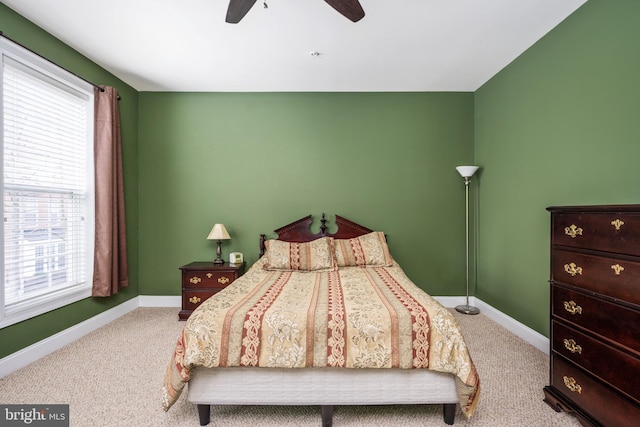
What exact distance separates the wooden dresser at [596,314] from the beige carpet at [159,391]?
0.91ft

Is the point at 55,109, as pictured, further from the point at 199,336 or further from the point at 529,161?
the point at 529,161

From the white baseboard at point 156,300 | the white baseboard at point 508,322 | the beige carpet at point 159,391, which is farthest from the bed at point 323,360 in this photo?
the white baseboard at point 156,300

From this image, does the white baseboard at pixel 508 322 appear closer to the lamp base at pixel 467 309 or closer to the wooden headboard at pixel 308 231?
the lamp base at pixel 467 309

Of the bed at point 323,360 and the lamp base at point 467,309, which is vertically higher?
the bed at point 323,360

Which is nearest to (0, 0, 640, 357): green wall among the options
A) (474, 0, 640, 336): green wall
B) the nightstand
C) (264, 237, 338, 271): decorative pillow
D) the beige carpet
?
(474, 0, 640, 336): green wall

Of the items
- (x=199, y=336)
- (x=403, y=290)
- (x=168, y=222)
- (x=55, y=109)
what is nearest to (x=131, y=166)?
(x=168, y=222)

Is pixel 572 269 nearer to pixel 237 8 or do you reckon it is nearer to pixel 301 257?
pixel 301 257

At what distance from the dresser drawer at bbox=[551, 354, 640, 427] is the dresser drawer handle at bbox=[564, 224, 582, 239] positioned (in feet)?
2.49

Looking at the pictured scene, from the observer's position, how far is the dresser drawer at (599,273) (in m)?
1.43

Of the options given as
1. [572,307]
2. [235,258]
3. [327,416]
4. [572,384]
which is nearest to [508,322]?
[572,384]

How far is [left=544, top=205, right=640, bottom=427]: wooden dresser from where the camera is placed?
142cm

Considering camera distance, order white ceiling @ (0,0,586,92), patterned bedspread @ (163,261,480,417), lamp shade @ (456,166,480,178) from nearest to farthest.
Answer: patterned bedspread @ (163,261,480,417) < white ceiling @ (0,0,586,92) < lamp shade @ (456,166,480,178)

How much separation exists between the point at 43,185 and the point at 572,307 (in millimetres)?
4086

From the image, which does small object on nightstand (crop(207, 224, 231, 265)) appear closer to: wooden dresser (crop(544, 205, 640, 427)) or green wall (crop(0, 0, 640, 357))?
green wall (crop(0, 0, 640, 357))
